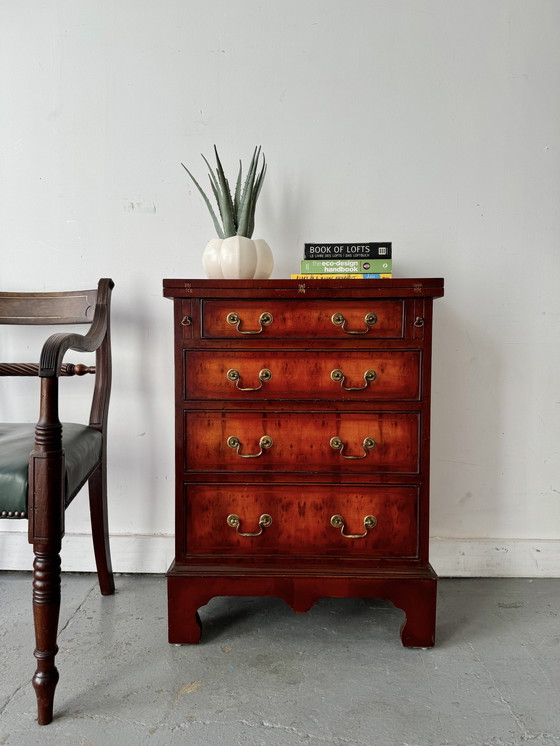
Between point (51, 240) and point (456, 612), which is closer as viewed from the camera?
point (456, 612)

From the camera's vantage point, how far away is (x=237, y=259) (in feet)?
5.34

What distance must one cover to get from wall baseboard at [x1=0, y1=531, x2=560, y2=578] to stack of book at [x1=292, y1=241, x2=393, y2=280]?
42.5 inches

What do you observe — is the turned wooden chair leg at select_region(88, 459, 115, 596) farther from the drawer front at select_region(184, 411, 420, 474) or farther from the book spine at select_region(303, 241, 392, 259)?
the book spine at select_region(303, 241, 392, 259)

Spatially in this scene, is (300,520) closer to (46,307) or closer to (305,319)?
(305,319)

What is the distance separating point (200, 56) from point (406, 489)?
1.73 metres

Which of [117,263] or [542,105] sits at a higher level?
[542,105]

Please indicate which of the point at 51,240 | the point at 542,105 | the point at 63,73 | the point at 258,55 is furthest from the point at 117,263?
the point at 542,105

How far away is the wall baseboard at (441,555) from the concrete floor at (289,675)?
0.46 feet

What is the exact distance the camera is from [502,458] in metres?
2.01

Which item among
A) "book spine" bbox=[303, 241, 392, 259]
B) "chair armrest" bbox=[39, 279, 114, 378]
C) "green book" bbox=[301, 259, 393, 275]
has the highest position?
"book spine" bbox=[303, 241, 392, 259]

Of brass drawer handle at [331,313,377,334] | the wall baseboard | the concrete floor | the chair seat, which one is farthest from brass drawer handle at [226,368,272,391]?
the wall baseboard

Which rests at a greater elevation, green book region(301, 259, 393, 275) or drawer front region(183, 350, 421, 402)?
green book region(301, 259, 393, 275)

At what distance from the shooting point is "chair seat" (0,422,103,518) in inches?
46.7

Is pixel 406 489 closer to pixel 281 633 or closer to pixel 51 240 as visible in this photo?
pixel 281 633
